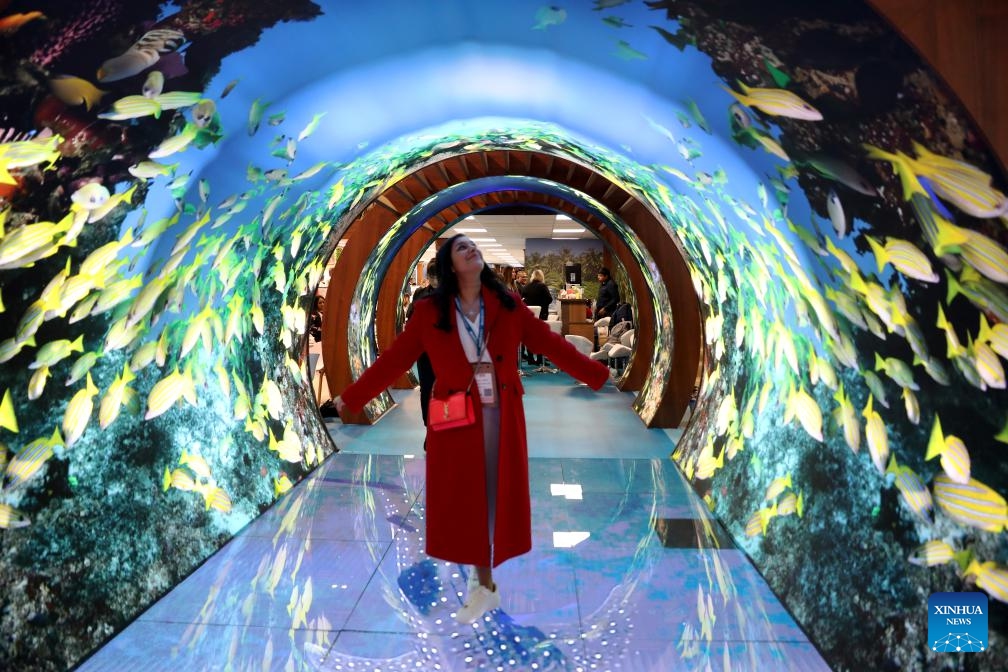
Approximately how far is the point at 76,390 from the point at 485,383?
1790 mm

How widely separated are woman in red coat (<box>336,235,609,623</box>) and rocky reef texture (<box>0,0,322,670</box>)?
1338mm

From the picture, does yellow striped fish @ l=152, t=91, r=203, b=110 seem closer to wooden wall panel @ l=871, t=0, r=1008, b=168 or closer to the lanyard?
the lanyard

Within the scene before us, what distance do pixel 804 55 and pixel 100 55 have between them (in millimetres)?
2296

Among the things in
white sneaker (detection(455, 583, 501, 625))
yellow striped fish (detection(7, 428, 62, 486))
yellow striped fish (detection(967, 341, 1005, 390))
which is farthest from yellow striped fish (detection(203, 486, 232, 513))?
Result: yellow striped fish (detection(967, 341, 1005, 390))

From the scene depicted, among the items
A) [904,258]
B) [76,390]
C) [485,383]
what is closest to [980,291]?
[904,258]

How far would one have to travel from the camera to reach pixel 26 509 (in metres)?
3.12

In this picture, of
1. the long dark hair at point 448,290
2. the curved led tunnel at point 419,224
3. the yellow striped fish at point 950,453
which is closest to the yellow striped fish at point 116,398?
the long dark hair at point 448,290

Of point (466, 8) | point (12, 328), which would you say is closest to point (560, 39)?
point (466, 8)

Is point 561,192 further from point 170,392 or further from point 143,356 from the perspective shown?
point 143,356

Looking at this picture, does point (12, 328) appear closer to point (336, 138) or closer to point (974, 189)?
point (336, 138)

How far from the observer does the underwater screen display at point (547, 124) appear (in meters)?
2.42

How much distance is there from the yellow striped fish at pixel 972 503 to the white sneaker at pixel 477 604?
1985 millimetres

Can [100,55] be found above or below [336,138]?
above

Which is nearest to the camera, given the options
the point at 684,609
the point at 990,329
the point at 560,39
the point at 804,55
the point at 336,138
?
the point at 990,329
